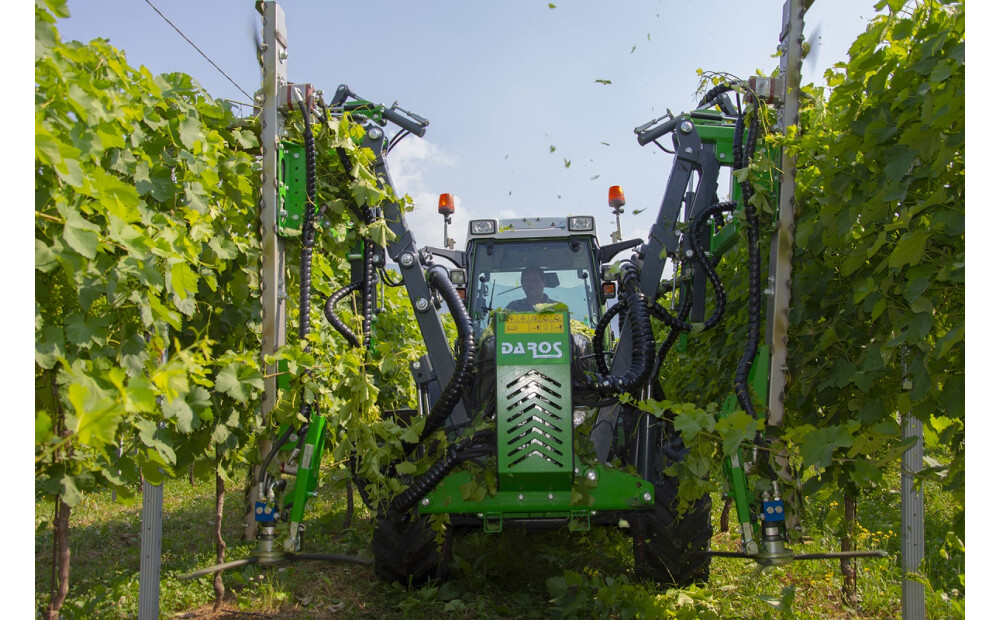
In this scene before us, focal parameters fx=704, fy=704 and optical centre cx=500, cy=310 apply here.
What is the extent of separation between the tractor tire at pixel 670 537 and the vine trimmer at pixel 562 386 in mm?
12

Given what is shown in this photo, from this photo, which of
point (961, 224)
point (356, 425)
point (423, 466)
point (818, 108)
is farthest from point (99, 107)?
point (818, 108)

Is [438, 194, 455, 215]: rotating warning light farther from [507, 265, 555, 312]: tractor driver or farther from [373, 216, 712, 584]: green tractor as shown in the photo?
[373, 216, 712, 584]: green tractor

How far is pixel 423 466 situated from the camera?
13.9ft

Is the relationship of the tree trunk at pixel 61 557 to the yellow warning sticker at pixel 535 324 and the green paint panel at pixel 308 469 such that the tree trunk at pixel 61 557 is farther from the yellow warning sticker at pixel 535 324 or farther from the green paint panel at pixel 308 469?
the yellow warning sticker at pixel 535 324

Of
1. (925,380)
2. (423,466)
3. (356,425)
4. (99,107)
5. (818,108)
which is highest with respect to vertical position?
(818,108)

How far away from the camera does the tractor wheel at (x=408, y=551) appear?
436 centimetres

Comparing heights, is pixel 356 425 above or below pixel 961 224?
below

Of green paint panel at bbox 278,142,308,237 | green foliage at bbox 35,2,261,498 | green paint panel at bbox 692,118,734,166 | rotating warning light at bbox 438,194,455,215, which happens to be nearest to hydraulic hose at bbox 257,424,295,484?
green foliage at bbox 35,2,261,498

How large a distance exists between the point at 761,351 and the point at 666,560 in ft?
4.59

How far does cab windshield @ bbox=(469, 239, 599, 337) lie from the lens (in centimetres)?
559

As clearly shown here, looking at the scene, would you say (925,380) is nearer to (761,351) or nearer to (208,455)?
(761,351)

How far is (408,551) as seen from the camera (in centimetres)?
443

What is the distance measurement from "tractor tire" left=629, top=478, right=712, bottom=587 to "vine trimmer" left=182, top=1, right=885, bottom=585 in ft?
0.04

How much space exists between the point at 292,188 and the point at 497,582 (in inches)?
123
